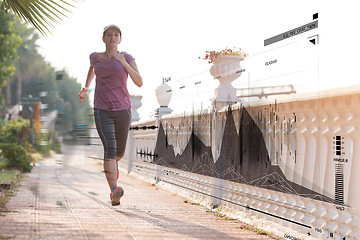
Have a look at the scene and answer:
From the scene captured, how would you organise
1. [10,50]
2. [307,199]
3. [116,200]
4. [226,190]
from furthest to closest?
1. [10,50]
2. [226,190]
3. [116,200]
4. [307,199]

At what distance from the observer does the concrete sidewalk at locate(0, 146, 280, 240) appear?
389 centimetres

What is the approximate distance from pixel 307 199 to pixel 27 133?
13808mm

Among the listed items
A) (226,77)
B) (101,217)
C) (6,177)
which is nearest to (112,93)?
(101,217)

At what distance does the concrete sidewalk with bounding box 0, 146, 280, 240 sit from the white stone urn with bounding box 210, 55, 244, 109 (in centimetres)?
134

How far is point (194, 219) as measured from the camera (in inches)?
193

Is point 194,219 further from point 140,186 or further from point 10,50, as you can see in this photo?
point 10,50

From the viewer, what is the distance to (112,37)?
156 inches

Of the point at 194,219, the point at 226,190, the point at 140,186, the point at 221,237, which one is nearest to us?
the point at 221,237

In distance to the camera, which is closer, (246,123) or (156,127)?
(246,123)

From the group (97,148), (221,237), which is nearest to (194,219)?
(221,237)

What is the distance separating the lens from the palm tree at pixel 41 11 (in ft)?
15.2

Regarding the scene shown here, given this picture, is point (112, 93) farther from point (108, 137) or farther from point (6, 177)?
point (6, 177)

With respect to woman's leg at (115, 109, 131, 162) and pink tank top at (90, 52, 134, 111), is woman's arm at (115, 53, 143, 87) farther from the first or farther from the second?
woman's leg at (115, 109, 131, 162)

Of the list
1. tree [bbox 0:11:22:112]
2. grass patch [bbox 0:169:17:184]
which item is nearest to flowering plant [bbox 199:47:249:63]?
grass patch [bbox 0:169:17:184]
